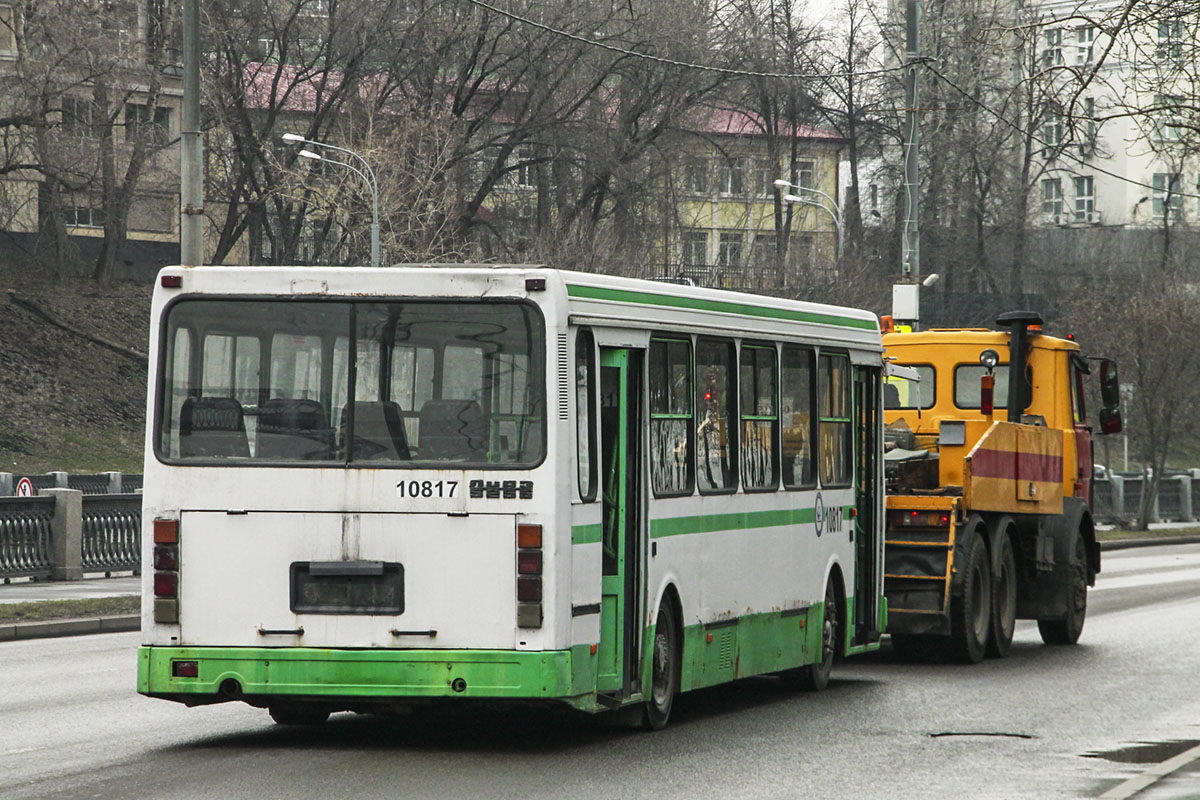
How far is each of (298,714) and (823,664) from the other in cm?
432

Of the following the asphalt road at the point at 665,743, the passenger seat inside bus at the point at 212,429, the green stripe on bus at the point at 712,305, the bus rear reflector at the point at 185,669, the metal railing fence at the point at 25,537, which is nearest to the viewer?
the asphalt road at the point at 665,743

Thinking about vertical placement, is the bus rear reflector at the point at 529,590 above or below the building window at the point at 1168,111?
below

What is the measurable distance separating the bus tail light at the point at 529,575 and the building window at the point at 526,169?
43.0 m

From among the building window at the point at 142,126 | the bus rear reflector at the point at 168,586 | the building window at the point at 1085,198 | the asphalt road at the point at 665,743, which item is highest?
the building window at the point at 1085,198

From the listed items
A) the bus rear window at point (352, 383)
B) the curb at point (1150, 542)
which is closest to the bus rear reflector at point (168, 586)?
the bus rear window at point (352, 383)

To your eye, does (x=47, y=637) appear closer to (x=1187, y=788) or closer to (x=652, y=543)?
(x=652, y=543)

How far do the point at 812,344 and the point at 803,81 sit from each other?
5045cm

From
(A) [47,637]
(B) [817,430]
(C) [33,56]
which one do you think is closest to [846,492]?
(B) [817,430]

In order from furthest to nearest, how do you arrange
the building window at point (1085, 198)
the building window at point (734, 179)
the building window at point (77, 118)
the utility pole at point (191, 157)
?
the building window at point (1085, 198)
the building window at point (734, 179)
the building window at point (77, 118)
the utility pole at point (191, 157)

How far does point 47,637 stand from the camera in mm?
19141

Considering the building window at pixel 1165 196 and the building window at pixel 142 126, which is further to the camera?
the building window at pixel 1165 196

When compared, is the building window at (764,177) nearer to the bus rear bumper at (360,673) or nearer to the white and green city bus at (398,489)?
the white and green city bus at (398,489)

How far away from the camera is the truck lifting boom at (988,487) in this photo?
16469mm

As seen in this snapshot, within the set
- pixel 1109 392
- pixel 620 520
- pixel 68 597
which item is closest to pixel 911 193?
pixel 1109 392
